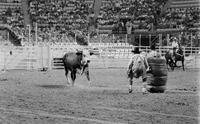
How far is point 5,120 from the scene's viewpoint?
34.3 ft

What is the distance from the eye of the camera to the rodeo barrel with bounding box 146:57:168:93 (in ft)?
54.7

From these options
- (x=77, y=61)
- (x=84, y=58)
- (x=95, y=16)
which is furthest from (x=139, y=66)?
(x=95, y=16)

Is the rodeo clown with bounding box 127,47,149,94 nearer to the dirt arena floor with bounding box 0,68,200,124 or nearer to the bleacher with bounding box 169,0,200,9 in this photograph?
the dirt arena floor with bounding box 0,68,200,124

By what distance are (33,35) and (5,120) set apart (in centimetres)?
3406

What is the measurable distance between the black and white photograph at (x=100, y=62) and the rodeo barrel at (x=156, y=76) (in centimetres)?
3

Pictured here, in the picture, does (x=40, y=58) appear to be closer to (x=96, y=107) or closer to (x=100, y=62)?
(x=100, y=62)

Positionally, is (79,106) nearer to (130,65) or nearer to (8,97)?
(8,97)

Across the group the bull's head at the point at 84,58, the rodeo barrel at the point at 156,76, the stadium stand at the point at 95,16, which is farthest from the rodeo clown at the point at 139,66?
the stadium stand at the point at 95,16

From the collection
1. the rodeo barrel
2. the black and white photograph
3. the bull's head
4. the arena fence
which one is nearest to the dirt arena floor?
the black and white photograph

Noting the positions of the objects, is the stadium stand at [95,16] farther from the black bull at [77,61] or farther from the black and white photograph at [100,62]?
the black bull at [77,61]

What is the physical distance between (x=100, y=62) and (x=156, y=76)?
64.8 feet

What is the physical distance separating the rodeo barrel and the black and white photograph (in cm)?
3

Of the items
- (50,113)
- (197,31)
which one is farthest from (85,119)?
(197,31)

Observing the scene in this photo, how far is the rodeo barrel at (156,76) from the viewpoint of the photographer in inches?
656
